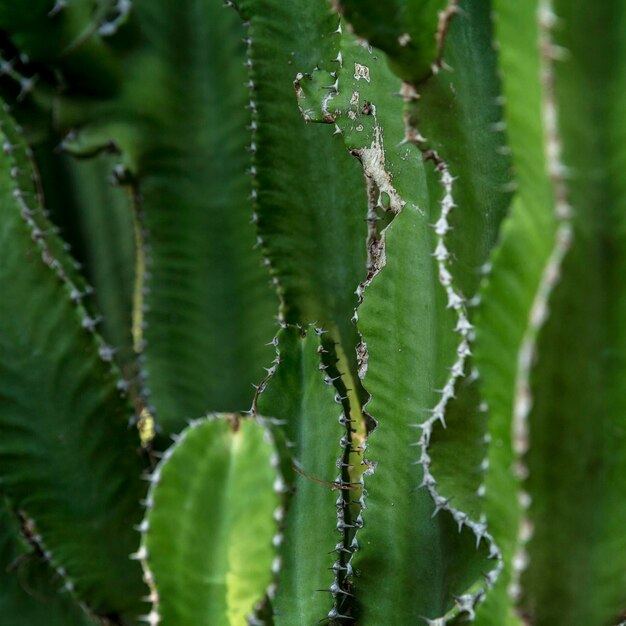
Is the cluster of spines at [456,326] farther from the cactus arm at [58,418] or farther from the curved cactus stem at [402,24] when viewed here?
the cactus arm at [58,418]

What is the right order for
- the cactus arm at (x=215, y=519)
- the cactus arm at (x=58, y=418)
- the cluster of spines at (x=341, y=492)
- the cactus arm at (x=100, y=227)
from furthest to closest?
the cactus arm at (x=100, y=227)
the cactus arm at (x=58, y=418)
the cluster of spines at (x=341, y=492)
the cactus arm at (x=215, y=519)

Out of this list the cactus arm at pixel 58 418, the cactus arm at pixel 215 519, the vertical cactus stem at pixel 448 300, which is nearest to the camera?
the cactus arm at pixel 215 519

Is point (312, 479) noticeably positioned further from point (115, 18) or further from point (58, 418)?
point (115, 18)

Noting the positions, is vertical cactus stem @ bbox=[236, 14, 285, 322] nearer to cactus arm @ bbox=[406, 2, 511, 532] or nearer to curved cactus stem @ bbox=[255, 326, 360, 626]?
curved cactus stem @ bbox=[255, 326, 360, 626]

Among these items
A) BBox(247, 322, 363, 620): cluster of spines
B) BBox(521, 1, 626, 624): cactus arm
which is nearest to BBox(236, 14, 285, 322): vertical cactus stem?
BBox(247, 322, 363, 620): cluster of spines

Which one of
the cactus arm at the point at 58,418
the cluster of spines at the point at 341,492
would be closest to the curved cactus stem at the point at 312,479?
the cluster of spines at the point at 341,492

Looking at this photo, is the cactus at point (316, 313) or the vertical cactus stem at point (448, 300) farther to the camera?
the vertical cactus stem at point (448, 300)

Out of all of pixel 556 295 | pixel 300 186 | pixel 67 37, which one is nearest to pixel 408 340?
pixel 300 186
